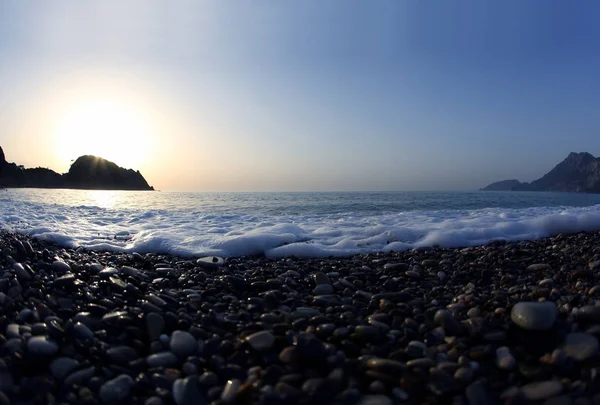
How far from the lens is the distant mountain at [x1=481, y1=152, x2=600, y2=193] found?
9931 centimetres

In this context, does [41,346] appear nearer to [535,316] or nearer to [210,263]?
[210,263]

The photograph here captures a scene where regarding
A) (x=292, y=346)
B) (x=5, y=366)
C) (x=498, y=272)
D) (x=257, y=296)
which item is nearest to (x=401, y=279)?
(x=498, y=272)

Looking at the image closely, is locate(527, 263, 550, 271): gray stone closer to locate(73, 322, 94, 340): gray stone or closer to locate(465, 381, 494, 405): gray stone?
locate(465, 381, 494, 405): gray stone

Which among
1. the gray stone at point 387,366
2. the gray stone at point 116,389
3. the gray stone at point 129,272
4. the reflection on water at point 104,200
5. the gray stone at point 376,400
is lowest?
the gray stone at point 116,389

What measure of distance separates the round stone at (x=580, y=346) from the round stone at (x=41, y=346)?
11.5 feet

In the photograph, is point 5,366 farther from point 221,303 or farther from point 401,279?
point 401,279

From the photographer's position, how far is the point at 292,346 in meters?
2.52

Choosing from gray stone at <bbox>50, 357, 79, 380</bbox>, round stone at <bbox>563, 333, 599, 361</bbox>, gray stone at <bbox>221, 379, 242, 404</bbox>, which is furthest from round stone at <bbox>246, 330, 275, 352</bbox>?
round stone at <bbox>563, 333, 599, 361</bbox>

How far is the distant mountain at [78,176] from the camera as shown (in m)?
69.9

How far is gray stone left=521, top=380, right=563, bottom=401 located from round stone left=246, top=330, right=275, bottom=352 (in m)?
1.60

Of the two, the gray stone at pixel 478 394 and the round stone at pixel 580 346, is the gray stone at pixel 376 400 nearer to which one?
the gray stone at pixel 478 394

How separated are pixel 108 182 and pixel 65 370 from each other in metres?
95.7

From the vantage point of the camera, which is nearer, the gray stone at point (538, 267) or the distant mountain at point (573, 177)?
the gray stone at point (538, 267)

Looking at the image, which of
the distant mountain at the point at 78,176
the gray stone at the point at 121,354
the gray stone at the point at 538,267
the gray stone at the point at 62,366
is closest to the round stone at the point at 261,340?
the gray stone at the point at 121,354
